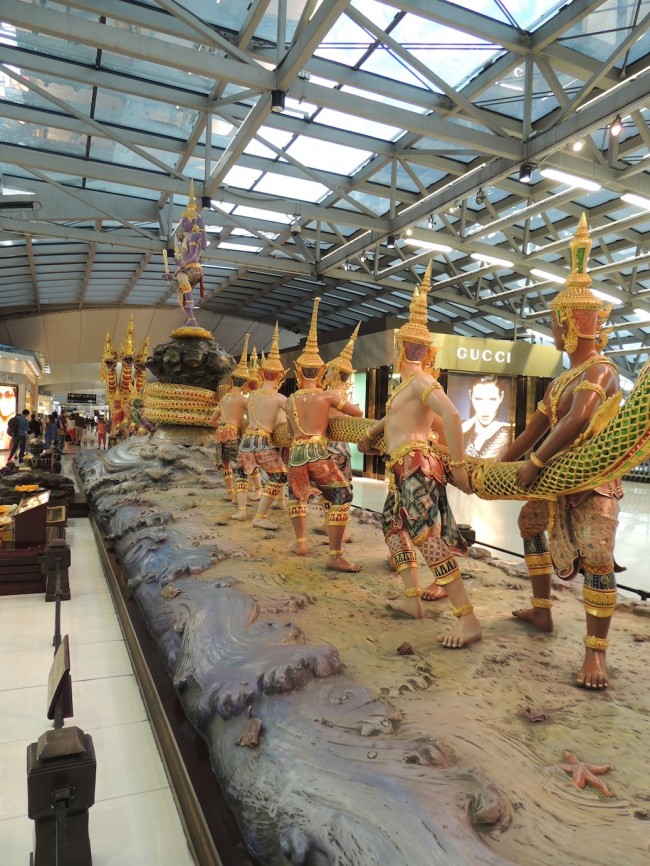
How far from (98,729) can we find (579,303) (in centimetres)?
259

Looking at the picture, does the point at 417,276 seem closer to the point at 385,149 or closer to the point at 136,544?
the point at 385,149

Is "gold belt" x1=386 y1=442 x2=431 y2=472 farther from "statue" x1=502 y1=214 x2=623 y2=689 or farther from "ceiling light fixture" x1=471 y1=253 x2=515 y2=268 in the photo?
"ceiling light fixture" x1=471 y1=253 x2=515 y2=268

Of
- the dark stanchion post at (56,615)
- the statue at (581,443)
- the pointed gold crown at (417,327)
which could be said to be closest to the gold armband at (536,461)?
the statue at (581,443)

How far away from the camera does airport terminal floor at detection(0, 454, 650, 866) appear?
5.94ft

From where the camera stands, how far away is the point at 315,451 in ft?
12.8

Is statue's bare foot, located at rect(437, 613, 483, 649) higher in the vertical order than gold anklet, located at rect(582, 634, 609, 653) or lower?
lower

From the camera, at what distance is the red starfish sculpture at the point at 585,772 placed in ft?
5.07

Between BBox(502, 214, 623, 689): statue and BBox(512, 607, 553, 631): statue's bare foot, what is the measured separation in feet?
1.56

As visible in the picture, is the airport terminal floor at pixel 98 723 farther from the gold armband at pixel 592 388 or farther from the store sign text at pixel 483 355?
the store sign text at pixel 483 355

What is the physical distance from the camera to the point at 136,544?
422 centimetres

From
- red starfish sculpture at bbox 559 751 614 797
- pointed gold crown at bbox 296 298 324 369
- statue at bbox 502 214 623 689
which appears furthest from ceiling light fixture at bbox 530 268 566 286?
red starfish sculpture at bbox 559 751 614 797

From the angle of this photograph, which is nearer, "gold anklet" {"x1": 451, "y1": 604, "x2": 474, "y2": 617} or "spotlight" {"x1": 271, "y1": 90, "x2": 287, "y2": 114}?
"gold anklet" {"x1": 451, "y1": 604, "x2": 474, "y2": 617}

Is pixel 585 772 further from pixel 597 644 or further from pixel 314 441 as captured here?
pixel 314 441

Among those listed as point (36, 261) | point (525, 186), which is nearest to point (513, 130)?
point (525, 186)
